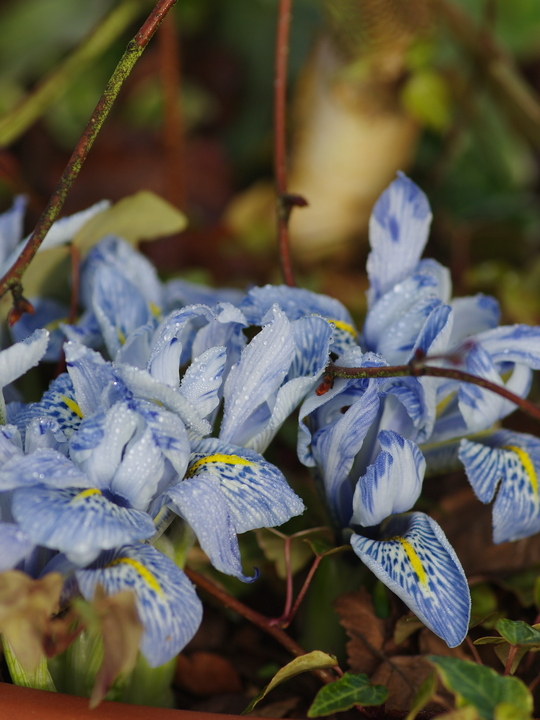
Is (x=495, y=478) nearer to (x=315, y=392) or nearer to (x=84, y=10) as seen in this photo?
(x=315, y=392)

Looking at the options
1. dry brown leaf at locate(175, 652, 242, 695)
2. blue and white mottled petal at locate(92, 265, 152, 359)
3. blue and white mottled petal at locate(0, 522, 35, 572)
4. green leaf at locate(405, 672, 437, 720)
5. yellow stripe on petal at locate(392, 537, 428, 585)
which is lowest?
dry brown leaf at locate(175, 652, 242, 695)

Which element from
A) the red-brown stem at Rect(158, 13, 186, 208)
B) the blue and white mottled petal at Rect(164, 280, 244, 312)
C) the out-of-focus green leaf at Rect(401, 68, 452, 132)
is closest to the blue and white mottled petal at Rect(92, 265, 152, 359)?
the blue and white mottled petal at Rect(164, 280, 244, 312)

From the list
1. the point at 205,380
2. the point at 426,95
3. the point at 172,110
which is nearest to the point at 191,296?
the point at 205,380

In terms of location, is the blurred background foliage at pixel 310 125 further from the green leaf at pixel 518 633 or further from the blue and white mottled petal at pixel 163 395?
the green leaf at pixel 518 633

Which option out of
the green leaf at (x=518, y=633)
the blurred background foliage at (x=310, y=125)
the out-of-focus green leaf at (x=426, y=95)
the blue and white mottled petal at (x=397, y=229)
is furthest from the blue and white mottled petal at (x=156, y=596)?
the out-of-focus green leaf at (x=426, y=95)

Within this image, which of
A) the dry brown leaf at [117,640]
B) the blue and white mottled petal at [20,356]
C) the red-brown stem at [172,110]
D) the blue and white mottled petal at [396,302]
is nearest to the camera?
the dry brown leaf at [117,640]

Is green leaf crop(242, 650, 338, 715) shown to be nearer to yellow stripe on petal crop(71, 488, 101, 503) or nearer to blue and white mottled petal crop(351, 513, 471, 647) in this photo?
blue and white mottled petal crop(351, 513, 471, 647)

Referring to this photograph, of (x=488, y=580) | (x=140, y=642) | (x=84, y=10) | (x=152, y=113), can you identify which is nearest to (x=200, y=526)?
(x=140, y=642)
